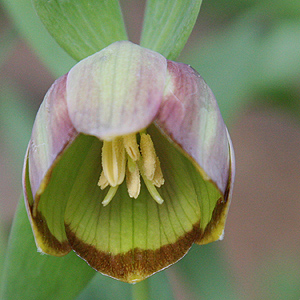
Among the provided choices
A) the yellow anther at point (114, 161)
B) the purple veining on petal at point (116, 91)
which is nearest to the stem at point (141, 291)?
the yellow anther at point (114, 161)

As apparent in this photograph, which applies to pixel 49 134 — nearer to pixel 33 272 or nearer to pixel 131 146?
pixel 131 146

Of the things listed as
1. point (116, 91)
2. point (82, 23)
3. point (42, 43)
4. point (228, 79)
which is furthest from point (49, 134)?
point (228, 79)

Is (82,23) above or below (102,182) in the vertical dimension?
above

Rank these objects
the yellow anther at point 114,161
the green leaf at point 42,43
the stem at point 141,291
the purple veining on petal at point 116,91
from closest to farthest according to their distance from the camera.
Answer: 1. the purple veining on petal at point 116,91
2. the yellow anther at point 114,161
3. the stem at point 141,291
4. the green leaf at point 42,43

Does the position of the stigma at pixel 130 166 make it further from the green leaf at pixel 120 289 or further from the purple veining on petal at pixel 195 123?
the green leaf at pixel 120 289

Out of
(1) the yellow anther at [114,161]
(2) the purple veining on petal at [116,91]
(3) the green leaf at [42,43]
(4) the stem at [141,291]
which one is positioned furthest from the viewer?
(3) the green leaf at [42,43]

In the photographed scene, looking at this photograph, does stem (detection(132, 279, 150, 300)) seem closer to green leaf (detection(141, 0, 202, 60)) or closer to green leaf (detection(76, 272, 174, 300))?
green leaf (detection(76, 272, 174, 300))

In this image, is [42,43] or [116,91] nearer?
[116,91]

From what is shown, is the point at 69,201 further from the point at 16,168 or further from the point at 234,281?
the point at 234,281
